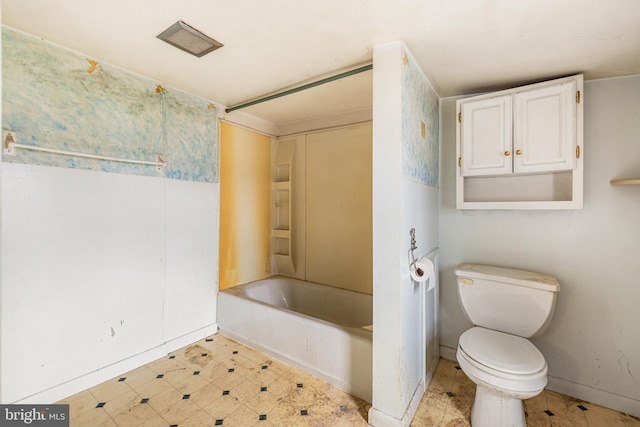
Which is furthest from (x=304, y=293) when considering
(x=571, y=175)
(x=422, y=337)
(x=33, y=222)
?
(x=571, y=175)

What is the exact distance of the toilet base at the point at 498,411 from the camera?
1729 mm

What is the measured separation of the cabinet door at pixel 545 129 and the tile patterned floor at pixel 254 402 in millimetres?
1517

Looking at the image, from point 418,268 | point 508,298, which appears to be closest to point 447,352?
point 508,298

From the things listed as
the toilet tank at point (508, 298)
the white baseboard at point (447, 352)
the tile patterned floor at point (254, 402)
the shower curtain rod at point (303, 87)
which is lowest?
the tile patterned floor at point (254, 402)

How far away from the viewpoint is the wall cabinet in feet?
6.31

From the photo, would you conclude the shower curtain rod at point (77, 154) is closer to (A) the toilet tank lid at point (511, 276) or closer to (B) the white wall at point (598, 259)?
(A) the toilet tank lid at point (511, 276)

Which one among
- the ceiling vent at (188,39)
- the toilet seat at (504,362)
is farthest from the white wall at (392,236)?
the ceiling vent at (188,39)

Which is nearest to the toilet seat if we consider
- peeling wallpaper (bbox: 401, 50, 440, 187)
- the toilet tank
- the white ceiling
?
the toilet tank

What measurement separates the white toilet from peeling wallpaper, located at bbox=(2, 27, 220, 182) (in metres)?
2.35

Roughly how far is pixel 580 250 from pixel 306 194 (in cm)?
230

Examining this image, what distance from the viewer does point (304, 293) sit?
10.6ft

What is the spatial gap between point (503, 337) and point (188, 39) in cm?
258

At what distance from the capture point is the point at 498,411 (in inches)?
68.4

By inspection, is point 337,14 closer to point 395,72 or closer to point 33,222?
point 395,72
